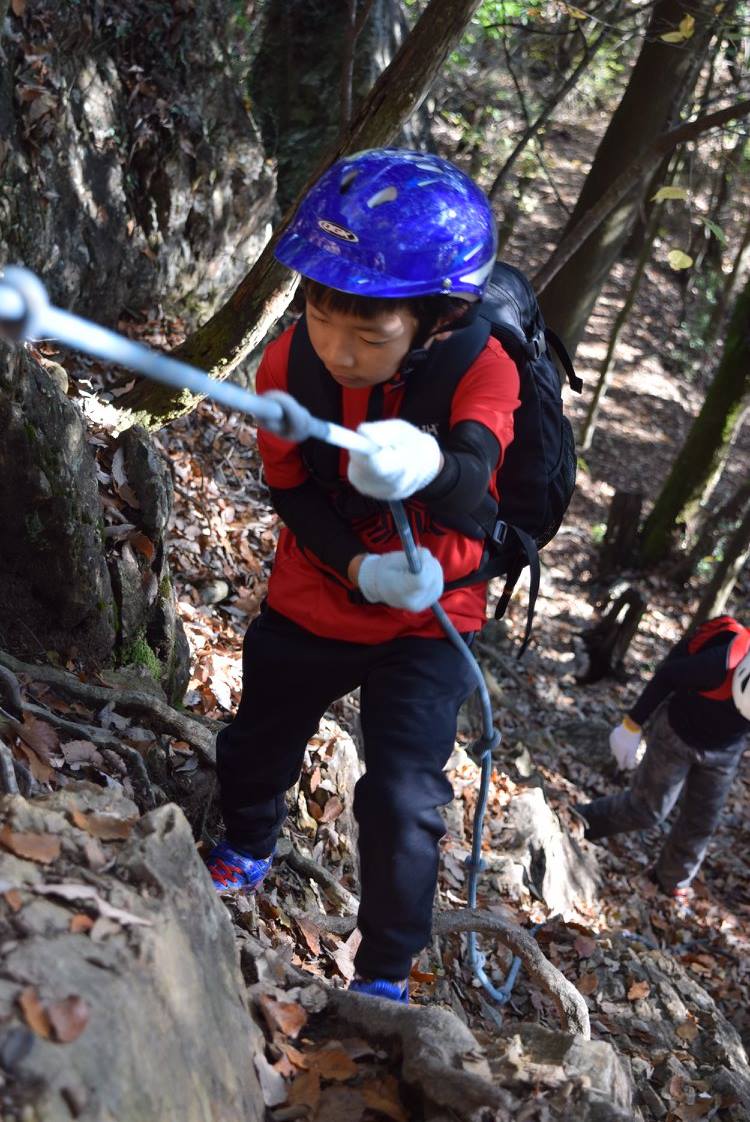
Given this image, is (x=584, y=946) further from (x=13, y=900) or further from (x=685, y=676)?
(x=13, y=900)

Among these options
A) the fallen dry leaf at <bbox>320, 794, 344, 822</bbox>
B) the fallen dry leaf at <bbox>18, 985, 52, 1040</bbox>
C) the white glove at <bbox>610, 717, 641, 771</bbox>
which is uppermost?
the fallen dry leaf at <bbox>18, 985, 52, 1040</bbox>

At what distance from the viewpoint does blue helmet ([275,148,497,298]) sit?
2.62 meters

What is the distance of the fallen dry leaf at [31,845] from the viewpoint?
2.11m

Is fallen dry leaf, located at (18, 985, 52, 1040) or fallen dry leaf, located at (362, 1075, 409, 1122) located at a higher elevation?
fallen dry leaf, located at (18, 985, 52, 1040)

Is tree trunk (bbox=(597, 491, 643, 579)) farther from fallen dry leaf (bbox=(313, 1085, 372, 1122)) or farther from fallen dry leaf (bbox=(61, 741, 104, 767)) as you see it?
fallen dry leaf (bbox=(313, 1085, 372, 1122))

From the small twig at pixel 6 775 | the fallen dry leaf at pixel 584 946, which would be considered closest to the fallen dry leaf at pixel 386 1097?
the small twig at pixel 6 775

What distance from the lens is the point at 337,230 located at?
270 centimetres

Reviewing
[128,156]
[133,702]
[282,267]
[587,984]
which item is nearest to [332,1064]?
[133,702]

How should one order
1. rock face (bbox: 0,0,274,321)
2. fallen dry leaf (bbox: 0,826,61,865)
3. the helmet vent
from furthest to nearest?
1. rock face (bbox: 0,0,274,321)
2. the helmet vent
3. fallen dry leaf (bbox: 0,826,61,865)

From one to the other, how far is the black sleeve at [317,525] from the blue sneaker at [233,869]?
1.24m

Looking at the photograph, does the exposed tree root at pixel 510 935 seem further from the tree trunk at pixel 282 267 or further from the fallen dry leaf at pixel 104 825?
the tree trunk at pixel 282 267

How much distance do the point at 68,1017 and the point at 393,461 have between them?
1.37 metres

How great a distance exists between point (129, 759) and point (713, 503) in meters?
16.0

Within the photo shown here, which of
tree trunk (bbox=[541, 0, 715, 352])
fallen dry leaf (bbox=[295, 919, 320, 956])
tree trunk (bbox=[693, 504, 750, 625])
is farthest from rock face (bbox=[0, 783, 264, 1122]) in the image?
tree trunk (bbox=[693, 504, 750, 625])
